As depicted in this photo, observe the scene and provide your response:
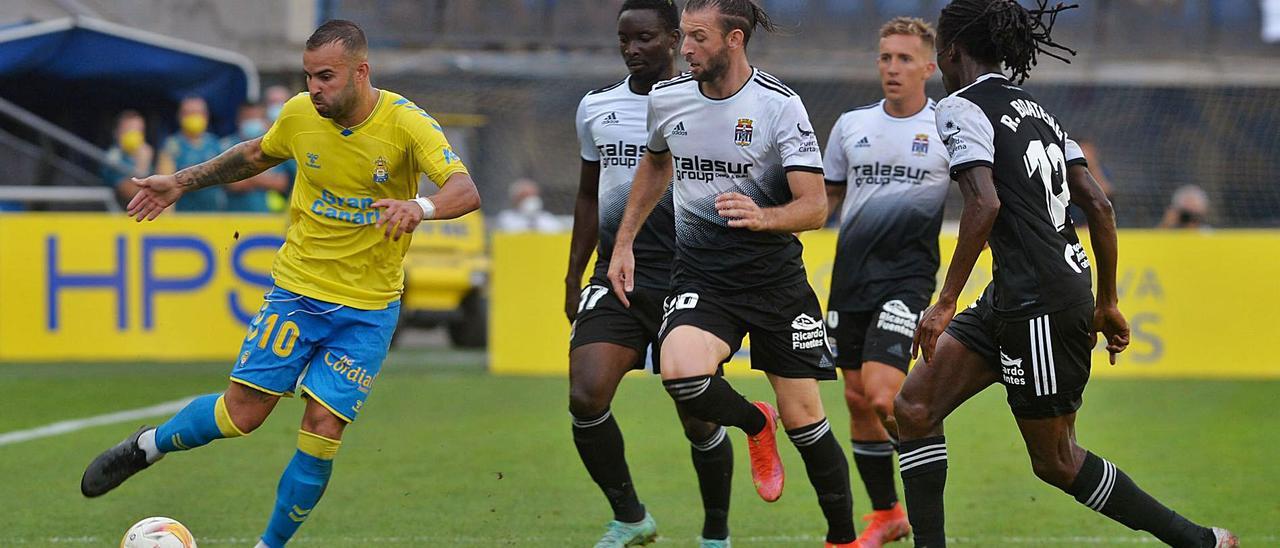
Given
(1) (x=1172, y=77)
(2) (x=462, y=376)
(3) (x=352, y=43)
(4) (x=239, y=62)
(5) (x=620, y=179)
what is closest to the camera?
(3) (x=352, y=43)

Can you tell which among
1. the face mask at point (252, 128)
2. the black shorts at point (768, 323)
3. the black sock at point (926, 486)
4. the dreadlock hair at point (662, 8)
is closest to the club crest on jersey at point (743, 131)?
the black shorts at point (768, 323)

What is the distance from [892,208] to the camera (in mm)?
7945

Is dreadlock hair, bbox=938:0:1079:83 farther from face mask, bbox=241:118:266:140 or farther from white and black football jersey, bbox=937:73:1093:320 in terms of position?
face mask, bbox=241:118:266:140

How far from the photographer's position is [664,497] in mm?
8695

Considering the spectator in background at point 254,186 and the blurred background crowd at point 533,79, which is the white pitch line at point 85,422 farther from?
the blurred background crowd at point 533,79

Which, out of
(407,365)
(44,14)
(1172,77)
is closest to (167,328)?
(407,365)

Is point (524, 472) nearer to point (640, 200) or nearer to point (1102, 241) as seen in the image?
point (640, 200)

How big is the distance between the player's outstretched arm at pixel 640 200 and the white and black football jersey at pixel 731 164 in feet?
0.33

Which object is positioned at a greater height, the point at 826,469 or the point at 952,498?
the point at 826,469

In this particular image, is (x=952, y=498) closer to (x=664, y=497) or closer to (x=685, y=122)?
(x=664, y=497)

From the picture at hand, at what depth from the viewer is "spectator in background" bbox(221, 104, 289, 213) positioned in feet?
55.0

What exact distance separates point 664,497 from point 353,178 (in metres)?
2.98

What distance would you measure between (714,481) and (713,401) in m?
0.77

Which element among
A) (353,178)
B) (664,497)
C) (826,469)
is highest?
(353,178)
